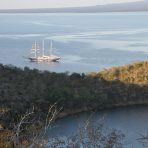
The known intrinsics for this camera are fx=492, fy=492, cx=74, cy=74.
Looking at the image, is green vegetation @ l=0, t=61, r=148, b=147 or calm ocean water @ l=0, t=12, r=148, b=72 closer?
green vegetation @ l=0, t=61, r=148, b=147

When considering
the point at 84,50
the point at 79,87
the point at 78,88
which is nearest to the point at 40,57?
the point at 84,50

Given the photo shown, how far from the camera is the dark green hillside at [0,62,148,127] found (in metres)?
13.6

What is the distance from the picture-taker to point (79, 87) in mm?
14875

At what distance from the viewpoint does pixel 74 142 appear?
3.71 m

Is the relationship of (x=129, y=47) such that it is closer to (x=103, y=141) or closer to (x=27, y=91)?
(x=27, y=91)

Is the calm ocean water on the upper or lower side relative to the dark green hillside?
upper

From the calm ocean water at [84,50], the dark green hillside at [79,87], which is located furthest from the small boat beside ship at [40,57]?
the dark green hillside at [79,87]

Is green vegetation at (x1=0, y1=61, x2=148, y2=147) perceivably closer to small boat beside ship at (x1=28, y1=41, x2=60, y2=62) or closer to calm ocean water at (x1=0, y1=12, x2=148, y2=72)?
calm ocean water at (x1=0, y1=12, x2=148, y2=72)

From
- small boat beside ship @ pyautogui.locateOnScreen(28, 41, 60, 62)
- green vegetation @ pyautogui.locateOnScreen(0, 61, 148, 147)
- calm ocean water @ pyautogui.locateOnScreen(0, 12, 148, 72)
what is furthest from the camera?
small boat beside ship @ pyautogui.locateOnScreen(28, 41, 60, 62)

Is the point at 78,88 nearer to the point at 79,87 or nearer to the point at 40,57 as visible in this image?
the point at 79,87

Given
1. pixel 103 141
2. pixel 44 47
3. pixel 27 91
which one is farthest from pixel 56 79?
pixel 44 47

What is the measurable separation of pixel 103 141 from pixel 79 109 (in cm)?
995

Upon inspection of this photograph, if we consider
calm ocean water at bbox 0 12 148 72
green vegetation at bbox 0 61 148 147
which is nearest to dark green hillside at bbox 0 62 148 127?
green vegetation at bbox 0 61 148 147

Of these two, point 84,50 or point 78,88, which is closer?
point 78,88
